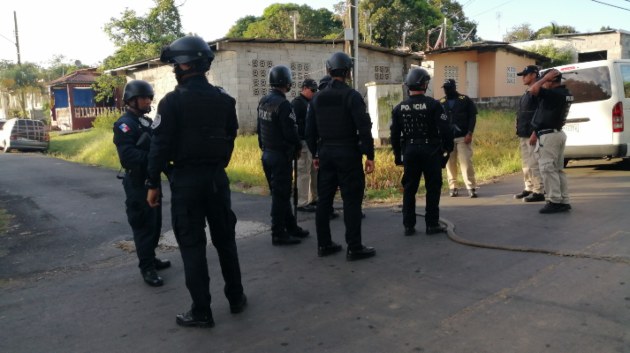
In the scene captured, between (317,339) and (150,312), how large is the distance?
137 centimetres

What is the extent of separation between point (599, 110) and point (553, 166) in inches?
118

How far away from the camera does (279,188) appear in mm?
5539

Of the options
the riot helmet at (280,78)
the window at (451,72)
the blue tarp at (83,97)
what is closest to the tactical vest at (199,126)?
the riot helmet at (280,78)

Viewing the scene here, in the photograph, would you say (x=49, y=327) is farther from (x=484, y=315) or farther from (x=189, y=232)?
(x=484, y=315)

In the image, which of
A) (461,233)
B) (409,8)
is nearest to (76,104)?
(409,8)

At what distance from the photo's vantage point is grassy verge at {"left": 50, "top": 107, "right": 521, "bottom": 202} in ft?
29.4

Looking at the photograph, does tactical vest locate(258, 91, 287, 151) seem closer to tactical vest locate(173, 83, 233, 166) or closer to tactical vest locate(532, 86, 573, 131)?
tactical vest locate(173, 83, 233, 166)

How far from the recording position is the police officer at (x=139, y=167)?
4430mm

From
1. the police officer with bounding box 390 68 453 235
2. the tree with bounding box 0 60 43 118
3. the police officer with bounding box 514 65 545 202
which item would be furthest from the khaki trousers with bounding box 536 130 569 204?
the tree with bounding box 0 60 43 118

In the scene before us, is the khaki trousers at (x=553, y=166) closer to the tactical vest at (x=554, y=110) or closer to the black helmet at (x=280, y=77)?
the tactical vest at (x=554, y=110)

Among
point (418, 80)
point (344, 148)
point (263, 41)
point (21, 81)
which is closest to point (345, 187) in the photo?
point (344, 148)

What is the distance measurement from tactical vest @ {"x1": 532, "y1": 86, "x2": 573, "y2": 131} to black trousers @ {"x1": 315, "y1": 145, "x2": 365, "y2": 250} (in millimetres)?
2847

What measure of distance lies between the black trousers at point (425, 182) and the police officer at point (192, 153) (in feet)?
8.48

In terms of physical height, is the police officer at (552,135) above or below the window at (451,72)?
below
